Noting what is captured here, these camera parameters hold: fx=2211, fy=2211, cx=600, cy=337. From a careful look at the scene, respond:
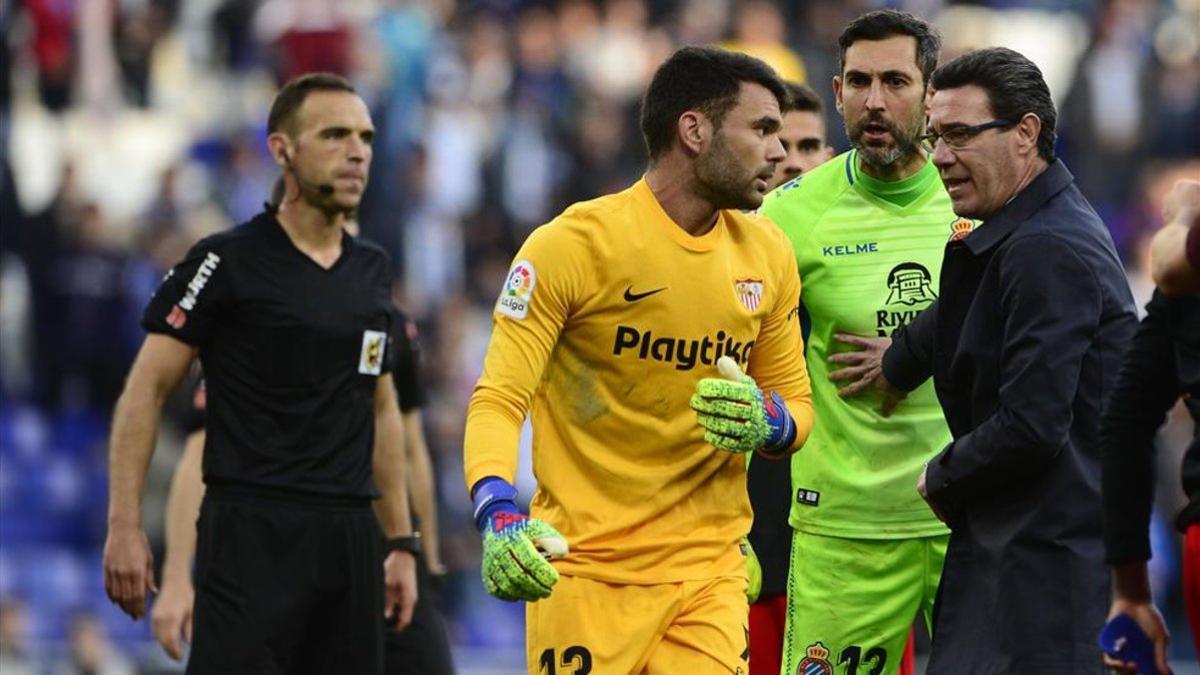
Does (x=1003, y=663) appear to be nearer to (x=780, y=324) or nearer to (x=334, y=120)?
(x=780, y=324)

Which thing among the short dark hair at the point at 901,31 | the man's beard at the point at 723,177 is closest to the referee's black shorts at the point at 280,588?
the man's beard at the point at 723,177

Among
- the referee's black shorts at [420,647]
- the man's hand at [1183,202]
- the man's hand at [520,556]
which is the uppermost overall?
the man's hand at [1183,202]

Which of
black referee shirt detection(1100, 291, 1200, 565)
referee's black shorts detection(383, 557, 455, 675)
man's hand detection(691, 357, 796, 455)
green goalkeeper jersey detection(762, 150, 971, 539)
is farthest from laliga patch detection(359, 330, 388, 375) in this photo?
black referee shirt detection(1100, 291, 1200, 565)

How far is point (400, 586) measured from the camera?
352 inches

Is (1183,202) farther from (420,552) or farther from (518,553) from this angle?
(420,552)

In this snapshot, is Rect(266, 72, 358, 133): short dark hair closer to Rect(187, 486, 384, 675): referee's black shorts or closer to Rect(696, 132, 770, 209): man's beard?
Rect(187, 486, 384, 675): referee's black shorts

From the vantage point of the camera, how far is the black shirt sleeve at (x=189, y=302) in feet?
26.8

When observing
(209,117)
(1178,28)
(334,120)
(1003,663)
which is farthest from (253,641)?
(1178,28)

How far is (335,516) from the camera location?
8312mm

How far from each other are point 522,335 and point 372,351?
207 centimetres

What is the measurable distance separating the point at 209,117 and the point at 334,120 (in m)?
10.7

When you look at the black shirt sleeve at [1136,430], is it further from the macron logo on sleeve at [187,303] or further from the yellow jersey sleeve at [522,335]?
the macron logo on sleeve at [187,303]

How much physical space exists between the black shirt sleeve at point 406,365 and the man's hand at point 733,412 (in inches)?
124

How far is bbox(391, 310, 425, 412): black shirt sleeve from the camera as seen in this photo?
31.1 ft
